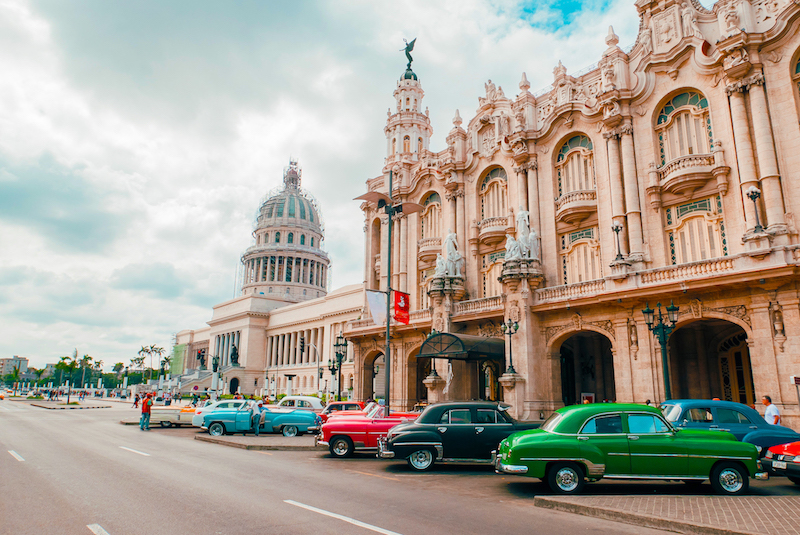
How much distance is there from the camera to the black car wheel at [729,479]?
9.78 meters

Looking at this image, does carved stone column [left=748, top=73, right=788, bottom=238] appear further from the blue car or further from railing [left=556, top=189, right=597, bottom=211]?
the blue car

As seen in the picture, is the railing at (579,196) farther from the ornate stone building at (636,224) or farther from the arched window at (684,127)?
the arched window at (684,127)

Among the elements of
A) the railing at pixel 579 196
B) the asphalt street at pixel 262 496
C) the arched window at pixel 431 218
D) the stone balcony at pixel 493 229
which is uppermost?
the arched window at pixel 431 218

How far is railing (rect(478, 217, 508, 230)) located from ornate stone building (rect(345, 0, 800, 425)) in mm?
102

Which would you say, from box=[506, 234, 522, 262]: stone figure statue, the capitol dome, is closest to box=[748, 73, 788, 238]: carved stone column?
box=[506, 234, 522, 262]: stone figure statue

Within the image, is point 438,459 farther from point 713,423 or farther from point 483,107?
point 483,107

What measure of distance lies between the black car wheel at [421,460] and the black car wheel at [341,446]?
3312mm

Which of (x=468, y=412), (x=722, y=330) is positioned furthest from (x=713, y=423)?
(x=722, y=330)

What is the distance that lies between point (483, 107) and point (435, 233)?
9186 millimetres

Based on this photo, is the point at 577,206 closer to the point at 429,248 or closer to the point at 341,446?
the point at 429,248

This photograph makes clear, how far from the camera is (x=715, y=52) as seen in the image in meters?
24.2

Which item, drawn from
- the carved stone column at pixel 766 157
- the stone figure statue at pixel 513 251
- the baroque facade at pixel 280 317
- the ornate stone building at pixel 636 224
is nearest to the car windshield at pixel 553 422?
the ornate stone building at pixel 636 224

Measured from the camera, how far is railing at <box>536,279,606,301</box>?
25.2 meters

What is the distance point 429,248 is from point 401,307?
9351 mm
